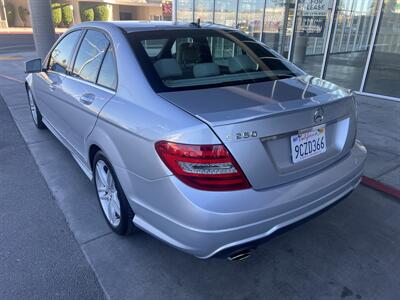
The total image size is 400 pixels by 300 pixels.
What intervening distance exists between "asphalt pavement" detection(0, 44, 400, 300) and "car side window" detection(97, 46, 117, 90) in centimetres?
120

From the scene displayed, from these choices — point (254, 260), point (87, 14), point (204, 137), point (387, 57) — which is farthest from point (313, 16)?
point (87, 14)

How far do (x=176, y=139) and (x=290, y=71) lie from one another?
1.45 metres

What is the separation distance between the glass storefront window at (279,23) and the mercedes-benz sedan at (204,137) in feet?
23.1

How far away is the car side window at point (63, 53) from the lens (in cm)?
347

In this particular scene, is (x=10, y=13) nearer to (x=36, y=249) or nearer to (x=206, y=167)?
(x=36, y=249)

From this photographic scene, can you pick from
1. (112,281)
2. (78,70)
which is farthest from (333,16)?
(112,281)

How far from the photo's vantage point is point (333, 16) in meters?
7.95

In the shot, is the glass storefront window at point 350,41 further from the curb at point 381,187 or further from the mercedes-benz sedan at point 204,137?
the mercedes-benz sedan at point 204,137

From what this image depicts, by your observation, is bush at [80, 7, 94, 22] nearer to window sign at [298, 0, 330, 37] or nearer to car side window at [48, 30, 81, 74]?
window sign at [298, 0, 330, 37]

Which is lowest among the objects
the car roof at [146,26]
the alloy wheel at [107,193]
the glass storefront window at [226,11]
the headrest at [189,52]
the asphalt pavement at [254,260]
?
the asphalt pavement at [254,260]

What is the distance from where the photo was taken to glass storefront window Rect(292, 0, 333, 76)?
27.0ft

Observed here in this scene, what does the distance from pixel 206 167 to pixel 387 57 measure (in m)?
7.18

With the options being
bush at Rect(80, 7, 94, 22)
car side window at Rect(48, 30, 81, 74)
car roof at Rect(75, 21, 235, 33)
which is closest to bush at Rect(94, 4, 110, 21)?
bush at Rect(80, 7, 94, 22)

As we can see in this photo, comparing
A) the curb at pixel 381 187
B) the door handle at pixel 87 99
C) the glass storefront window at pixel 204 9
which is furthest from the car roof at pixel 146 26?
the glass storefront window at pixel 204 9
